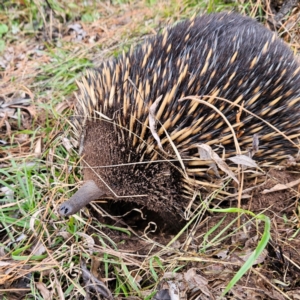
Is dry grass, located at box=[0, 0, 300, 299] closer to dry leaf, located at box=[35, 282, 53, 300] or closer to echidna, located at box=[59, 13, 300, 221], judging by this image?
dry leaf, located at box=[35, 282, 53, 300]

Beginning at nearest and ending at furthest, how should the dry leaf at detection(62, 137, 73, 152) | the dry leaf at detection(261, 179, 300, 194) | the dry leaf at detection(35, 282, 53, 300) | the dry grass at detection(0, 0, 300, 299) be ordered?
the dry grass at detection(0, 0, 300, 299), the dry leaf at detection(35, 282, 53, 300), the dry leaf at detection(261, 179, 300, 194), the dry leaf at detection(62, 137, 73, 152)

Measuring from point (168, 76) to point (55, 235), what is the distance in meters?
0.89

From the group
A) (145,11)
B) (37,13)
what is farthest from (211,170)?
(37,13)

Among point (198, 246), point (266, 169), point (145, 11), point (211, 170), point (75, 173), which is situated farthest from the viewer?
point (145, 11)

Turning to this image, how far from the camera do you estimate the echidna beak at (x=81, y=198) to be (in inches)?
66.7

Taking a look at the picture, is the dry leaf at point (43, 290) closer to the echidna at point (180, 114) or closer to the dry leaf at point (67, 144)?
the echidna at point (180, 114)

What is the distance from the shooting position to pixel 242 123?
186cm

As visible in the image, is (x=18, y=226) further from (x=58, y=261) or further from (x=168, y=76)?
(x=168, y=76)

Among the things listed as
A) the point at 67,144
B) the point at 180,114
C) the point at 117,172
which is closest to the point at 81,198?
the point at 117,172

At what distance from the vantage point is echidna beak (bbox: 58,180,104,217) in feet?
5.56

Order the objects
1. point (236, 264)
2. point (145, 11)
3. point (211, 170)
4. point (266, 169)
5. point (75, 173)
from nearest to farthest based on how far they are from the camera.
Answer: point (236, 264) → point (211, 170) → point (266, 169) → point (75, 173) → point (145, 11)

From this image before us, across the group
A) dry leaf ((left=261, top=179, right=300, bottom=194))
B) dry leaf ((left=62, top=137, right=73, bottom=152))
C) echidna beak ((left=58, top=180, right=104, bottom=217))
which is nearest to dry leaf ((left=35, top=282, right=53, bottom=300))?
echidna beak ((left=58, top=180, right=104, bottom=217))

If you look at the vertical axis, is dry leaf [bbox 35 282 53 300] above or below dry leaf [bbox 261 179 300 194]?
below

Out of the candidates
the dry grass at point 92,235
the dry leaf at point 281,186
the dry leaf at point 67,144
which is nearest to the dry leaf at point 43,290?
the dry grass at point 92,235
